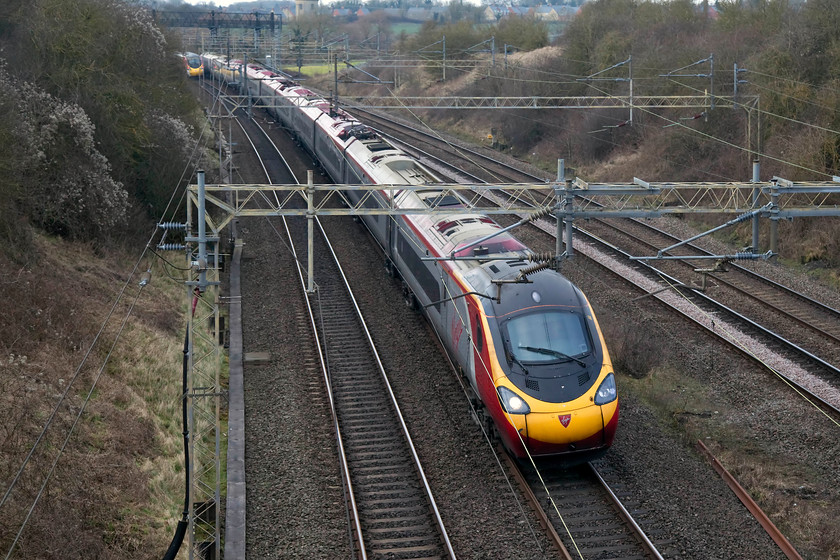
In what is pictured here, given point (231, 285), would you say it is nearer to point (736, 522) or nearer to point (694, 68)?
point (736, 522)

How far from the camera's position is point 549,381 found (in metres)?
14.0

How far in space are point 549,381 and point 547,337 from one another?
2.78 ft

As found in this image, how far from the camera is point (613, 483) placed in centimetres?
1404

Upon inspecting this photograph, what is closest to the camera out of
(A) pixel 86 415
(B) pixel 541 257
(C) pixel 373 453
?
(B) pixel 541 257

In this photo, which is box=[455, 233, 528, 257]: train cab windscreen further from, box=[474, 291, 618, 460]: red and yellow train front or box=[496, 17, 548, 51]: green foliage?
box=[496, 17, 548, 51]: green foliage

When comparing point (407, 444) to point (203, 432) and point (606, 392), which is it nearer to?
point (606, 392)

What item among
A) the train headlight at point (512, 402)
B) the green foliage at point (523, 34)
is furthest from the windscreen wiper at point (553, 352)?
the green foliage at point (523, 34)

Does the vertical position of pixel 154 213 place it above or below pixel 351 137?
below

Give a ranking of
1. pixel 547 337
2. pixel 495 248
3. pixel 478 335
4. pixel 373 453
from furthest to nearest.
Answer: pixel 495 248
pixel 373 453
pixel 478 335
pixel 547 337

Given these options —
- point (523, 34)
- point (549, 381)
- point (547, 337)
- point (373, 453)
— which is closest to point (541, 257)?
point (547, 337)

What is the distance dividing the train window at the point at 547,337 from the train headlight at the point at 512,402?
2.07ft

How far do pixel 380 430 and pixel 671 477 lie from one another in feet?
17.0

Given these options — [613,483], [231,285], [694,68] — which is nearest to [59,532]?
[613,483]

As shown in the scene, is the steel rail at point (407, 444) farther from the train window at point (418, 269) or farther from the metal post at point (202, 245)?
the metal post at point (202, 245)
